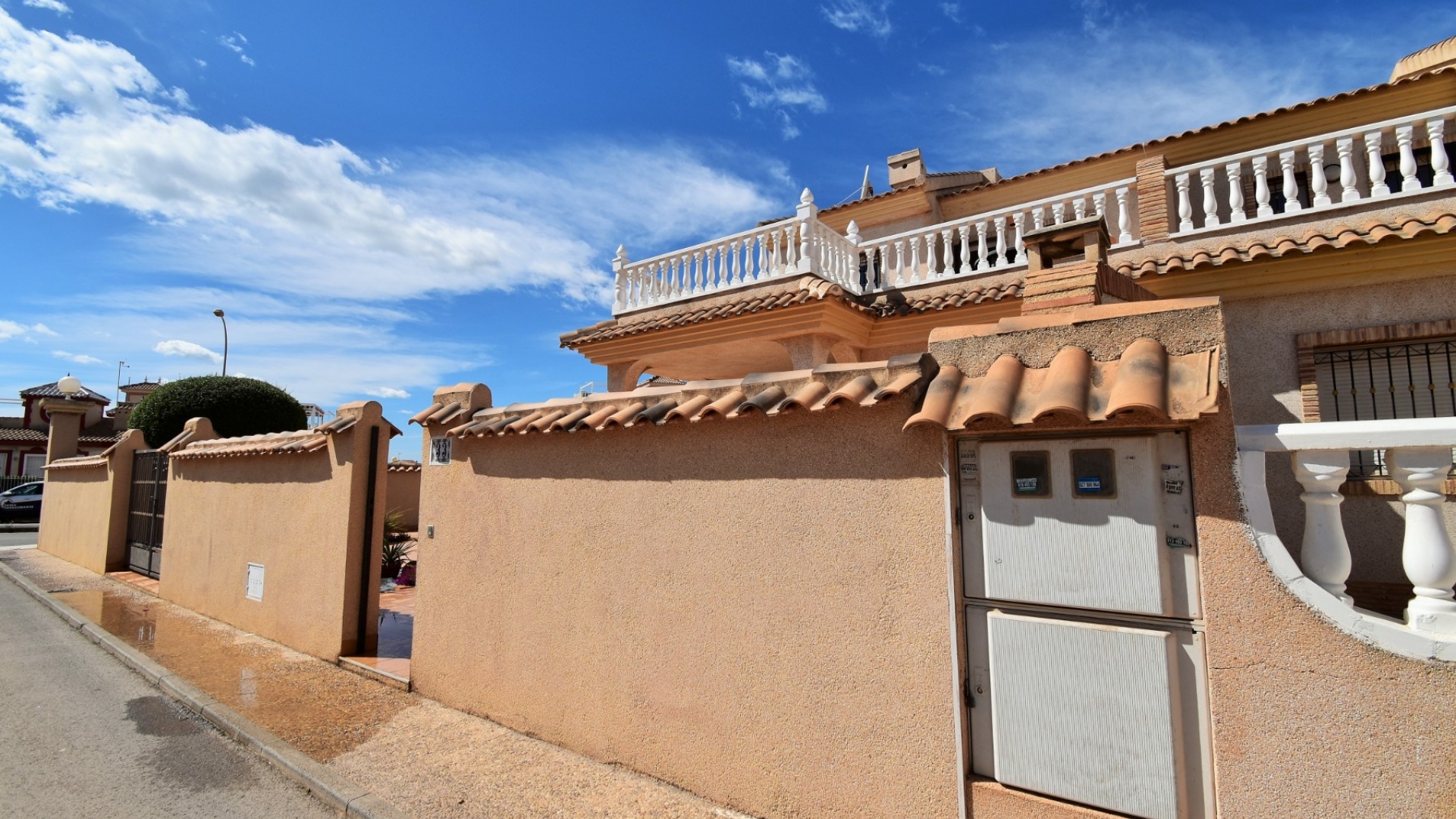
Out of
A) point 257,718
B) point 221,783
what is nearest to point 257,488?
point 257,718

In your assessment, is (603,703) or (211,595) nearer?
(603,703)

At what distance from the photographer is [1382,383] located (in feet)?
18.8

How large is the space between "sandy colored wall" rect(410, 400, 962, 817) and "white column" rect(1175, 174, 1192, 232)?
5820 millimetres

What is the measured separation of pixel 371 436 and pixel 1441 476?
7.55 meters

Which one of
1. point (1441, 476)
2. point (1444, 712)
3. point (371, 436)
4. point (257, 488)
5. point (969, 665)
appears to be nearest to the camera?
point (1444, 712)

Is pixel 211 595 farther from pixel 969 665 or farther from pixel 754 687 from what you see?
pixel 969 665

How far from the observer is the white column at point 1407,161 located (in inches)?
239

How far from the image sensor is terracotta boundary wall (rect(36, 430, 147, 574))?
12.8m

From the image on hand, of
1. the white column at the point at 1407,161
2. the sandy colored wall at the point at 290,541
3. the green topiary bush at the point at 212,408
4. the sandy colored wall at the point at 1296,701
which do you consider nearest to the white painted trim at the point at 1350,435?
the sandy colored wall at the point at 1296,701

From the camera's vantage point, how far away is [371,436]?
7012mm

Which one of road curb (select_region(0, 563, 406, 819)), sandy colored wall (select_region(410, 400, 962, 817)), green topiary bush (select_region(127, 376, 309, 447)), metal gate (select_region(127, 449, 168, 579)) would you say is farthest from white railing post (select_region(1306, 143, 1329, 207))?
green topiary bush (select_region(127, 376, 309, 447))

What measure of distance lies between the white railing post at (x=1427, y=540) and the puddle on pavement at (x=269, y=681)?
547cm

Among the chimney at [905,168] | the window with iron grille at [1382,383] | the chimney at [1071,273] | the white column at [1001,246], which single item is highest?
the chimney at [905,168]

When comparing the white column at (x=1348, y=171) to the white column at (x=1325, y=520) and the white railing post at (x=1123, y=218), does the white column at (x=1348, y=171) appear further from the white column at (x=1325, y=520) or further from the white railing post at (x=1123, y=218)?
the white column at (x=1325, y=520)
